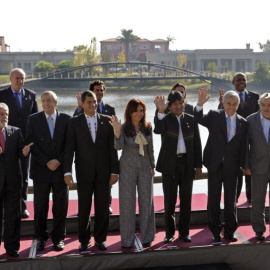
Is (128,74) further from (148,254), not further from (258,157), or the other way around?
(148,254)

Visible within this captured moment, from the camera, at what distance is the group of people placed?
409 centimetres

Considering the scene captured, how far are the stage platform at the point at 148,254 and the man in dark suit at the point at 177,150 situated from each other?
0.33 metres

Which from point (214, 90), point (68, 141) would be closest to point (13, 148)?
point (68, 141)

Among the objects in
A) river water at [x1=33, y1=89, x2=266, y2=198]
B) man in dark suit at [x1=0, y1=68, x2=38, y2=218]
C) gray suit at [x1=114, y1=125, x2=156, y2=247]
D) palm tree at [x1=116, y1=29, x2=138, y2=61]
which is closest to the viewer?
gray suit at [x1=114, y1=125, x2=156, y2=247]

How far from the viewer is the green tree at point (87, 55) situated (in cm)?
5247

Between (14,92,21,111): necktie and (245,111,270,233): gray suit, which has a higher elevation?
(14,92,21,111): necktie

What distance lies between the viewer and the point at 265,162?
4.34 meters

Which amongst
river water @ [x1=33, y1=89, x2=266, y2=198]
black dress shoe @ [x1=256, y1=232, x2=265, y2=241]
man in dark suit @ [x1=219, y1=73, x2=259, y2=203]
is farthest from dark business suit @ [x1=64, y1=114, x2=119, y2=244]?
river water @ [x1=33, y1=89, x2=266, y2=198]

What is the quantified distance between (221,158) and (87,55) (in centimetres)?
5000

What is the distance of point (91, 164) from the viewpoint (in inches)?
162

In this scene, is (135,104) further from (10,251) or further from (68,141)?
(10,251)

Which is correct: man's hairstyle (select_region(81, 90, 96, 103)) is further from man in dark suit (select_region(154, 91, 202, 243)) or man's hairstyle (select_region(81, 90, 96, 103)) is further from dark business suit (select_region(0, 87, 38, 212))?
dark business suit (select_region(0, 87, 38, 212))

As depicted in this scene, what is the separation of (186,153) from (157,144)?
10.2 meters

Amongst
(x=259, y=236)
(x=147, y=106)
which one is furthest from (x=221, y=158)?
(x=147, y=106)
